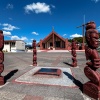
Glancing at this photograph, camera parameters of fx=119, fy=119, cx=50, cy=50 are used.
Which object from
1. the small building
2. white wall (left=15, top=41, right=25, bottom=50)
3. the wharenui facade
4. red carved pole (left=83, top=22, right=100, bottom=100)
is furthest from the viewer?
white wall (left=15, top=41, right=25, bottom=50)

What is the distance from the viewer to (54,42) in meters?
36.0

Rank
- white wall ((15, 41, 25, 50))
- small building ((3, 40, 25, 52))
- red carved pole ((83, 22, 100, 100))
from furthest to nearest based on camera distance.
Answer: white wall ((15, 41, 25, 50))
small building ((3, 40, 25, 52))
red carved pole ((83, 22, 100, 100))

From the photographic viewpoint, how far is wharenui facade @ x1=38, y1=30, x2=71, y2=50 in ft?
111

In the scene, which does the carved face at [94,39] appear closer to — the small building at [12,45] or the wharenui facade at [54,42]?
the wharenui facade at [54,42]

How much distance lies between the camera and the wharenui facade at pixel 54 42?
33.9 meters

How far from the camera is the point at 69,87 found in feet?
15.9

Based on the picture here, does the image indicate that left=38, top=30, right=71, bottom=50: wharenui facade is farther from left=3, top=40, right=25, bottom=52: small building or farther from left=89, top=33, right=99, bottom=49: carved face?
left=89, top=33, right=99, bottom=49: carved face

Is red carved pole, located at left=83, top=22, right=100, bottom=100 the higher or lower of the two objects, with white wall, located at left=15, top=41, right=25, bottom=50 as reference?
lower

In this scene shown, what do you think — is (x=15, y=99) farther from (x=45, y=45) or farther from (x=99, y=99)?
(x=45, y=45)

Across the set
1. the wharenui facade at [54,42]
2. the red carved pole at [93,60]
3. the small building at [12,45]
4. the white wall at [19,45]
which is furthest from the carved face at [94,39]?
the white wall at [19,45]

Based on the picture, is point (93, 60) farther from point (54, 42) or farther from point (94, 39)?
point (54, 42)

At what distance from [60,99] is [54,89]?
2.73 feet

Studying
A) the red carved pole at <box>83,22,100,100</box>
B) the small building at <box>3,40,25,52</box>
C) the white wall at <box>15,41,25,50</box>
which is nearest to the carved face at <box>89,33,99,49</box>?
the red carved pole at <box>83,22,100,100</box>

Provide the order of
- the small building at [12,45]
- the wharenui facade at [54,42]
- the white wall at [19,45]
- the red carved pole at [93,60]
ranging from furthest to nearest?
the white wall at [19,45]
the small building at [12,45]
the wharenui facade at [54,42]
the red carved pole at [93,60]
